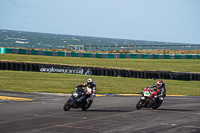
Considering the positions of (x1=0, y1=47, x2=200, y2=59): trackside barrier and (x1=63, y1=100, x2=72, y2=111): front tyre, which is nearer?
(x1=63, y1=100, x2=72, y2=111): front tyre

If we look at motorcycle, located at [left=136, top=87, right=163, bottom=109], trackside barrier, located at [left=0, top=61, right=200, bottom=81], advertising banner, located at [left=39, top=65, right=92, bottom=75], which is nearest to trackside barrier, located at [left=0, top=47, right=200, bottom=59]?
trackside barrier, located at [left=0, top=61, right=200, bottom=81]

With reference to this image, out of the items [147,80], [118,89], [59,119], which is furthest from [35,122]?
[147,80]

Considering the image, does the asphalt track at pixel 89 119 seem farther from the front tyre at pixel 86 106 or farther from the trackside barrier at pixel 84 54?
the trackside barrier at pixel 84 54

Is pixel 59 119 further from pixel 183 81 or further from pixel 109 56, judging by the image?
pixel 109 56

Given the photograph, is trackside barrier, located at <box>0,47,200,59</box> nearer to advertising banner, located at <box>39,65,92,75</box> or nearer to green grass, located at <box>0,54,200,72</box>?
green grass, located at <box>0,54,200,72</box>

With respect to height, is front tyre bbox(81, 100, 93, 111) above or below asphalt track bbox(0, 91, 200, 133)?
above

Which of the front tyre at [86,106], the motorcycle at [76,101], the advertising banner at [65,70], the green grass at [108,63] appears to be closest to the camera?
the motorcycle at [76,101]

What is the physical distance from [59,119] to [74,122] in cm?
80

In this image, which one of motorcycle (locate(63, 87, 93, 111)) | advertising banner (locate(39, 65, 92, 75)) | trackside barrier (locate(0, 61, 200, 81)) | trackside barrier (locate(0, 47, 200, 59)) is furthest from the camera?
trackside barrier (locate(0, 47, 200, 59))

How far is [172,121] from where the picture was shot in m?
14.0

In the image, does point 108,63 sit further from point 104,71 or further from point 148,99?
point 148,99

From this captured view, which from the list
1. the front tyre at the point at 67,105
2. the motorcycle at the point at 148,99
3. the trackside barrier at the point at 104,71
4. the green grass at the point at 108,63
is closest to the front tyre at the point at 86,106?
the front tyre at the point at 67,105

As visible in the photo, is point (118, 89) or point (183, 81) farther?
point (183, 81)

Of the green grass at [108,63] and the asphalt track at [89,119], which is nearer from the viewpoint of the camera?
the asphalt track at [89,119]
